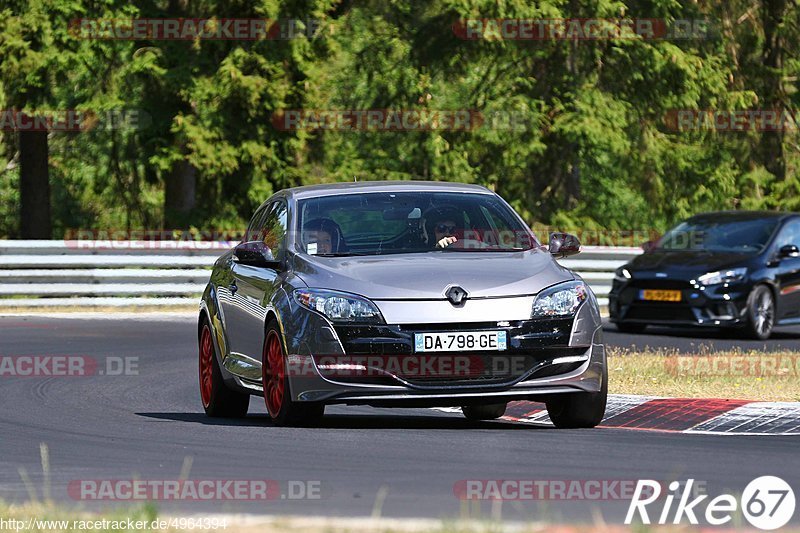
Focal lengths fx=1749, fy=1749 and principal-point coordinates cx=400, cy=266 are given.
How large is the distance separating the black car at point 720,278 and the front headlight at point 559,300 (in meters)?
10.4

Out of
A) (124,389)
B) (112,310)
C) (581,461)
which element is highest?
(581,461)

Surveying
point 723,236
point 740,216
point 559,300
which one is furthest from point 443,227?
point 740,216

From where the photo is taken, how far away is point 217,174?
106 ft

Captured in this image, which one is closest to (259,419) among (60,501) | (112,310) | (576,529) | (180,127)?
(60,501)

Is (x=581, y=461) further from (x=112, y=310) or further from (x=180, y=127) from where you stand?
(x=180, y=127)

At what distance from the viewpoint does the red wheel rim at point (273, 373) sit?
10.6 meters

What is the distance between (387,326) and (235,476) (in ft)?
6.55

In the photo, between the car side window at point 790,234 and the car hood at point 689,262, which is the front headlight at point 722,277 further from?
the car side window at point 790,234

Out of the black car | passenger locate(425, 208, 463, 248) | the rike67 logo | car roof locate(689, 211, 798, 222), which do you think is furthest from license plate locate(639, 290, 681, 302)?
the rike67 logo

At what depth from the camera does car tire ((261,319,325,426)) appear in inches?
414

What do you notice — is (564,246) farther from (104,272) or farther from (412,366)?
(104,272)

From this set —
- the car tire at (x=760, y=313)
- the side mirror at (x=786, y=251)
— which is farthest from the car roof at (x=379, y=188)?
the side mirror at (x=786, y=251)

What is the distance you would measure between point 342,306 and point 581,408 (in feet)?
5.49

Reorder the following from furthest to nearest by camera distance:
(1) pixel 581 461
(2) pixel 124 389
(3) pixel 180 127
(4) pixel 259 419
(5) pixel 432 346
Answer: (3) pixel 180 127, (2) pixel 124 389, (4) pixel 259 419, (5) pixel 432 346, (1) pixel 581 461
